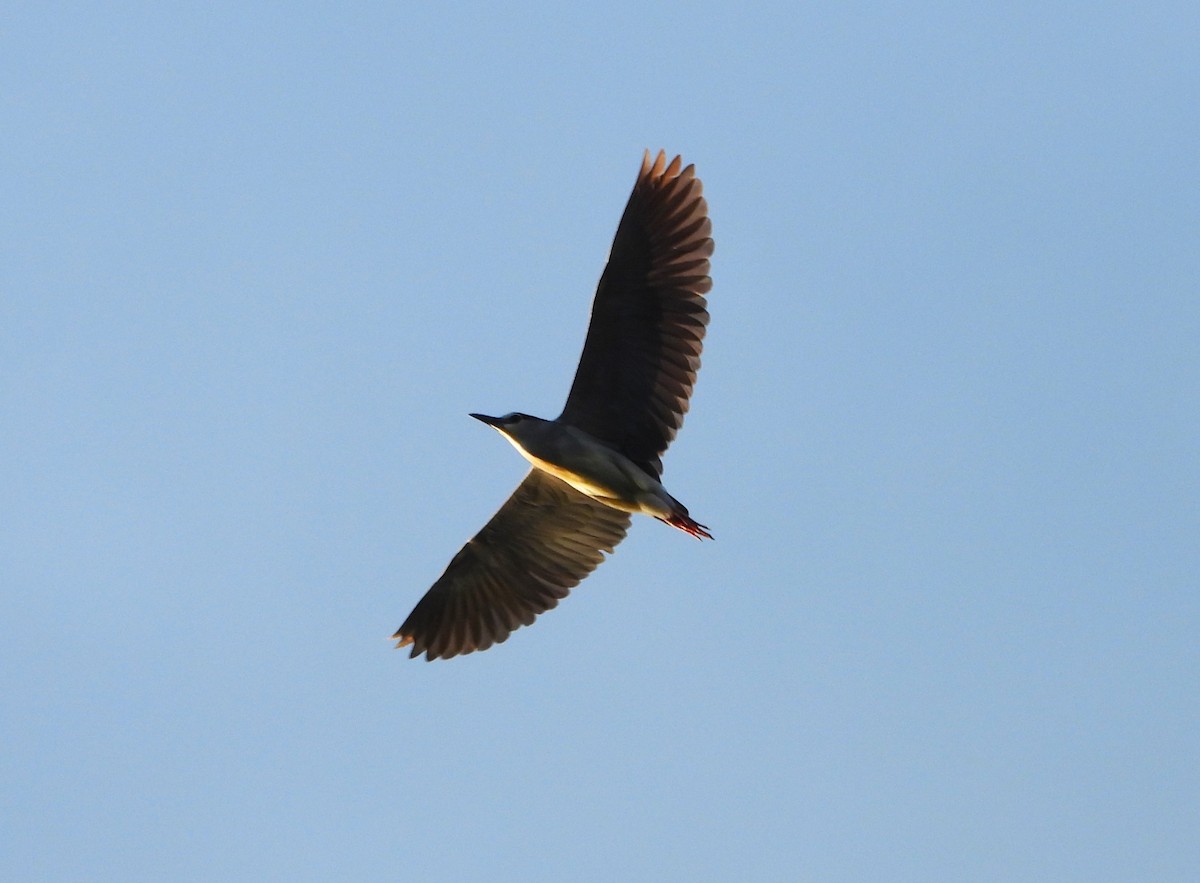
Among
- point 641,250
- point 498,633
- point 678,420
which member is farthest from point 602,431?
point 498,633

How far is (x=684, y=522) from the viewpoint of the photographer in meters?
11.5

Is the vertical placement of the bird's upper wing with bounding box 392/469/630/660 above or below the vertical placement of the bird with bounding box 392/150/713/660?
below

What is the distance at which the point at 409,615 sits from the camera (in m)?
13.0

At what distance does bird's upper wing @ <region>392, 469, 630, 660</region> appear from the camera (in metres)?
12.4

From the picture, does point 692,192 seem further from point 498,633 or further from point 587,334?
point 498,633

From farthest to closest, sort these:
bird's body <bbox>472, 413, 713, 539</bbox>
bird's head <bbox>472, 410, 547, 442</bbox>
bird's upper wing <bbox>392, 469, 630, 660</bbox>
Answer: bird's upper wing <bbox>392, 469, 630, 660</bbox> → bird's head <bbox>472, 410, 547, 442</bbox> → bird's body <bbox>472, 413, 713, 539</bbox>

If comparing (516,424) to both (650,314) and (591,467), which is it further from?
(650,314)

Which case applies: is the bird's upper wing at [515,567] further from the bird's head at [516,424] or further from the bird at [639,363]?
the bird's head at [516,424]

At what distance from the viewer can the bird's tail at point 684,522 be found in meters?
11.5

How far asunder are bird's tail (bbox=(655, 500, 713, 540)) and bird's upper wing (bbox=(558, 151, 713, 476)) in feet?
1.12

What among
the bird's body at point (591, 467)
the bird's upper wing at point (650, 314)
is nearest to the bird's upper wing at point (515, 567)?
the bird's body at point (591, 467)

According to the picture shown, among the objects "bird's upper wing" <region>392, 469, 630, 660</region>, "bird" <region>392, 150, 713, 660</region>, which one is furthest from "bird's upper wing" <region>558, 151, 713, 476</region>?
"bird's upper wing" <region>392, 469, 630, 660</region>

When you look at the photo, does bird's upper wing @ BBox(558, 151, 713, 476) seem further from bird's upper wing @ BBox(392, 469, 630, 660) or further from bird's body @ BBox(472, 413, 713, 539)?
bird's upper wing @ BBox(392, 469, 630, 660)

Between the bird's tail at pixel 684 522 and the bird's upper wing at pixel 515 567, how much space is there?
90cm
